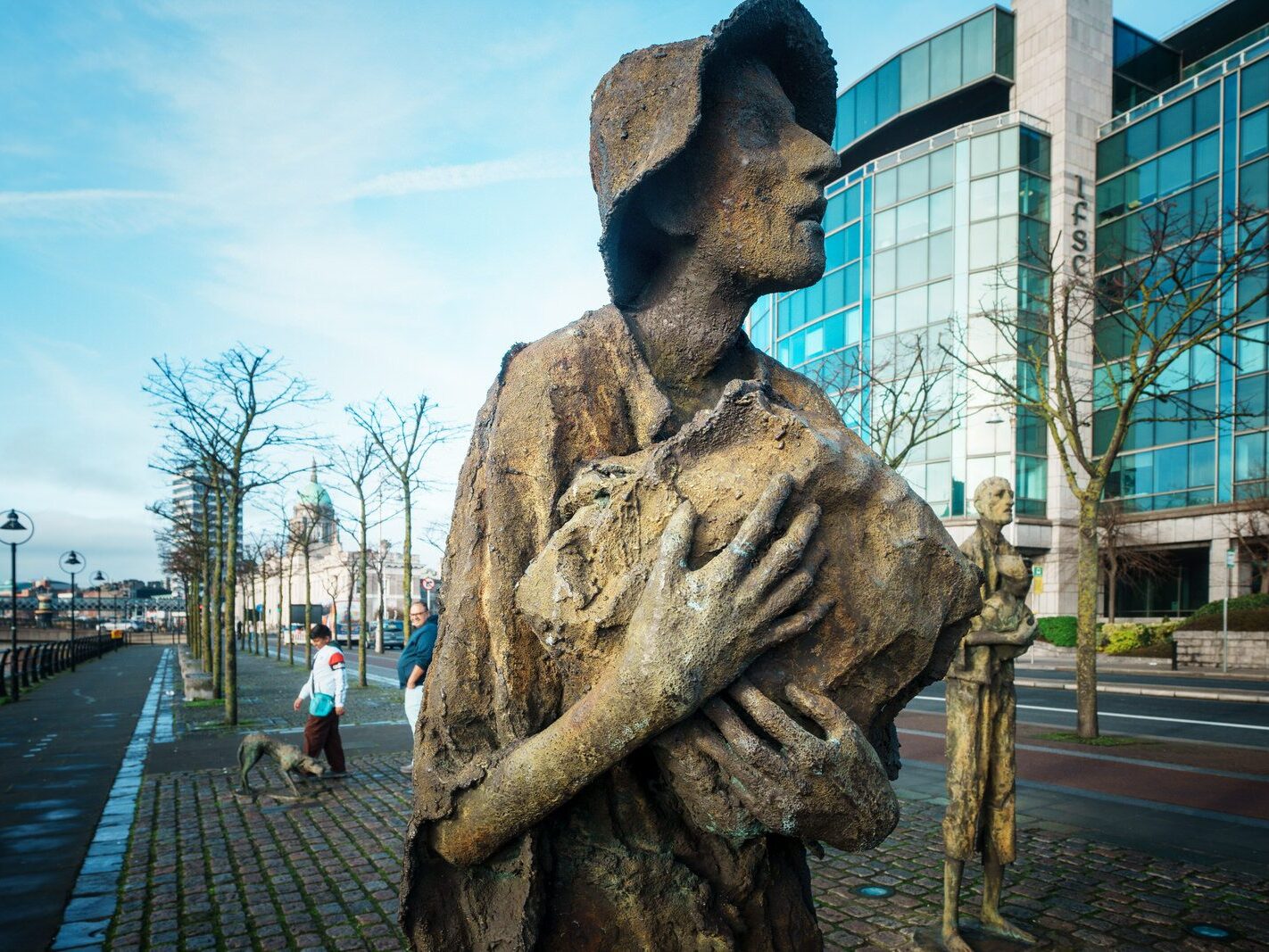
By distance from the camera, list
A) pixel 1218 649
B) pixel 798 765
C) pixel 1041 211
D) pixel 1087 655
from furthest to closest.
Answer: pixel 1041 211 → pixel 1218 649 → pixel 1087 655 → pixel 798 765

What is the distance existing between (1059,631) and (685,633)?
35.1 metres

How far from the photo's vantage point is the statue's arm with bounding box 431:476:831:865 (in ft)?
4.65

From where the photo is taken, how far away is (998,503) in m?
7.12

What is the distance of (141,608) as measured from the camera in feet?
388

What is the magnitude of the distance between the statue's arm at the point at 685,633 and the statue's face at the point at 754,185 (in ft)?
2.26

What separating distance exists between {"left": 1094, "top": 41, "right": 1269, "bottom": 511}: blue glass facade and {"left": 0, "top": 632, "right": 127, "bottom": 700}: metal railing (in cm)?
3140

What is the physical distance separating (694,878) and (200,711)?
19.7m

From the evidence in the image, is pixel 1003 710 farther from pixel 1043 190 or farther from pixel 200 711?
pixel 1043 190

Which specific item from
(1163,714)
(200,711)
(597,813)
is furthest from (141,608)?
(597,813)

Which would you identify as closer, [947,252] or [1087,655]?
[1087,655]

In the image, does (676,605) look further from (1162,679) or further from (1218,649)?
(1218,649)

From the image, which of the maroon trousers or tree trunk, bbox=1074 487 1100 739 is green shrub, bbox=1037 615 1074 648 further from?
the maroon trousers

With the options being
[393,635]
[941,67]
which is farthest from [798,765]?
[393,635]

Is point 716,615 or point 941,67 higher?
point 941,67
